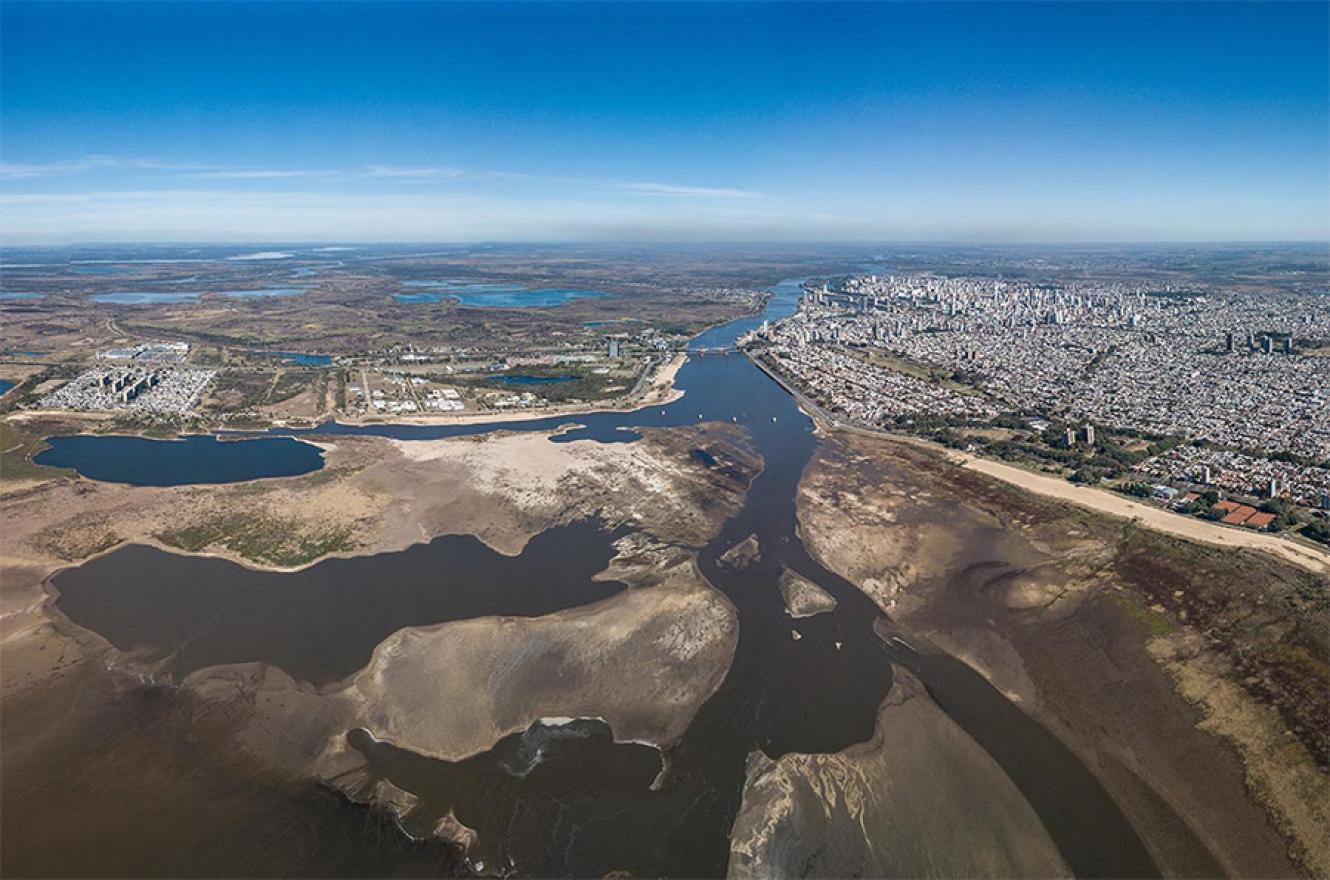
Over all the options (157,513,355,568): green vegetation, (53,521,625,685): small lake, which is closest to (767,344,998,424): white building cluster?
(53,521,625,685): small lake

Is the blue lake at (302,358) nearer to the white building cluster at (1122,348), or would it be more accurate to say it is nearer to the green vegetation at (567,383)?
the green vegetation at (567,383)

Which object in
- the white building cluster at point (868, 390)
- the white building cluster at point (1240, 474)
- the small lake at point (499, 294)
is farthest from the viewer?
the small lake at point (499, 294)

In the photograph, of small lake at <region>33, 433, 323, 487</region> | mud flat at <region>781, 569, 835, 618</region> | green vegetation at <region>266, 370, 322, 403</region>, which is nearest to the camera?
mud flat at <region>781, 569, 835, 618</region>

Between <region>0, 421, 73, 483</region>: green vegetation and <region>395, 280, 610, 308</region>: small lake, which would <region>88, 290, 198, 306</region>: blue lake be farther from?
<region>0, 421, 73, 483</region>: green vegetation

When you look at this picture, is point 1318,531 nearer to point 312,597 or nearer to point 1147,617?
point 1147,617

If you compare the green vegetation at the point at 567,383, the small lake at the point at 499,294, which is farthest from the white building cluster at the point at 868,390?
the small lake at the point at 499,294

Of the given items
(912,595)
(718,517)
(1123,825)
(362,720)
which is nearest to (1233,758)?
(1123,825)

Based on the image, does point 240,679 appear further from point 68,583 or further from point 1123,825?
point 1123,825

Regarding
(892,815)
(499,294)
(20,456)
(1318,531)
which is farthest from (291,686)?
(499,294)
